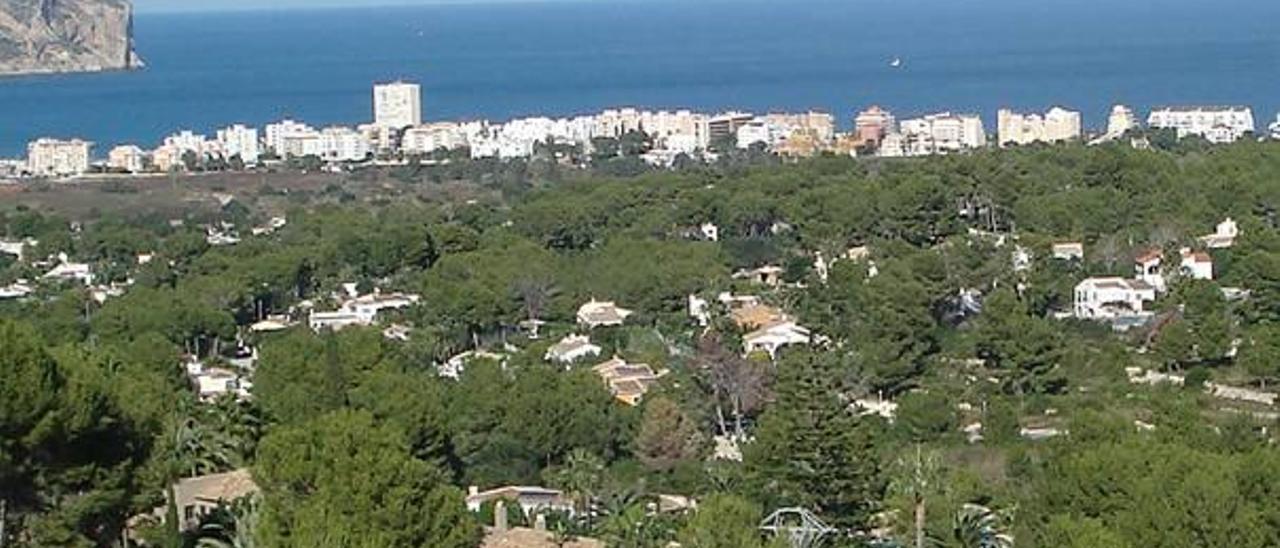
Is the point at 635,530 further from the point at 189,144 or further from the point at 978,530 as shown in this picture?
the point at 189,144

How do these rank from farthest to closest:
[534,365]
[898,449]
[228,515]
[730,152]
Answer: [730,152] → [534,365] → [898,449] → [228,515]

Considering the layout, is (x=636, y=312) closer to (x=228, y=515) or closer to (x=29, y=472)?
(x=228, y=515)

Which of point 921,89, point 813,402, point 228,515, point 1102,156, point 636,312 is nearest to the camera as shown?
point 228,515

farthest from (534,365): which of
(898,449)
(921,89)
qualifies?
(921,89)

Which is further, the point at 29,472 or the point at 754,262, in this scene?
the point at 754,262

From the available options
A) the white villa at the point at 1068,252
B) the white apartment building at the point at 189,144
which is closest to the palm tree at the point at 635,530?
the white villa at the point at 1068,252

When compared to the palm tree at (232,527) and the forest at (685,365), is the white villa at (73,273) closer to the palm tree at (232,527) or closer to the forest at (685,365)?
the forest at (685,365)
